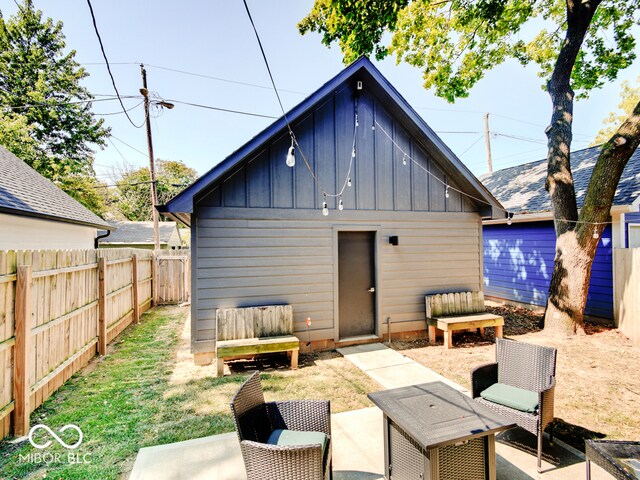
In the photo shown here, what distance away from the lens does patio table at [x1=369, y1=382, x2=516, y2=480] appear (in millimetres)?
2121

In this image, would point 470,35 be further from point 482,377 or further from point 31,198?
point 31,198

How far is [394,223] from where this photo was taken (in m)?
6.79

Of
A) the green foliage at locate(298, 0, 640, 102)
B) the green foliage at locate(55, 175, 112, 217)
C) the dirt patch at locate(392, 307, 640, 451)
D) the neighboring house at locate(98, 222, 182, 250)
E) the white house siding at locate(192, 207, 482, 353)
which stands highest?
the green foliage at locate(298, 0, 640, 102)

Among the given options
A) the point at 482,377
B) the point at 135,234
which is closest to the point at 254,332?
the point at 482,377

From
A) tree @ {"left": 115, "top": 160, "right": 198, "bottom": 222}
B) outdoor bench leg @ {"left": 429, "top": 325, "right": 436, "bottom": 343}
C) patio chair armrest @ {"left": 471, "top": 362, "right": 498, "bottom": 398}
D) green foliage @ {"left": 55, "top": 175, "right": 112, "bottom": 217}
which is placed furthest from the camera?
tree @ {"left": 115, "top": 160, "right": 198, "bottom": 222}

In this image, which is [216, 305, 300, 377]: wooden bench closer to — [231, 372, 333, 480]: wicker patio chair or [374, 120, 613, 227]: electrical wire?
[231, 372, 333, 480]: wicker patio chair

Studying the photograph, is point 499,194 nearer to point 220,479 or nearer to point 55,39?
point 220,479

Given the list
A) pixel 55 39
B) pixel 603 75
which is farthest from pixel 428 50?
pixel 55 39

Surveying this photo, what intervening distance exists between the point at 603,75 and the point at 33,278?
531 inches

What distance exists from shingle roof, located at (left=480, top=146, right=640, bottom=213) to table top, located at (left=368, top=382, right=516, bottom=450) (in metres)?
7.93

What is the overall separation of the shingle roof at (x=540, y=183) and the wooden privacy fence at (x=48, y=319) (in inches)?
442

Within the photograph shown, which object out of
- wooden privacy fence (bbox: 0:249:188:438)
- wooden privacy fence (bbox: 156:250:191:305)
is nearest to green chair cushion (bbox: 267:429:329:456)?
wooden privacy fence (bbox: 0:249:188:438)

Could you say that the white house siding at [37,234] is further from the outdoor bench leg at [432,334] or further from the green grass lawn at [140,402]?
the outdoor bench leg at [432,334]

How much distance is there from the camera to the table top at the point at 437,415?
2.14 m
